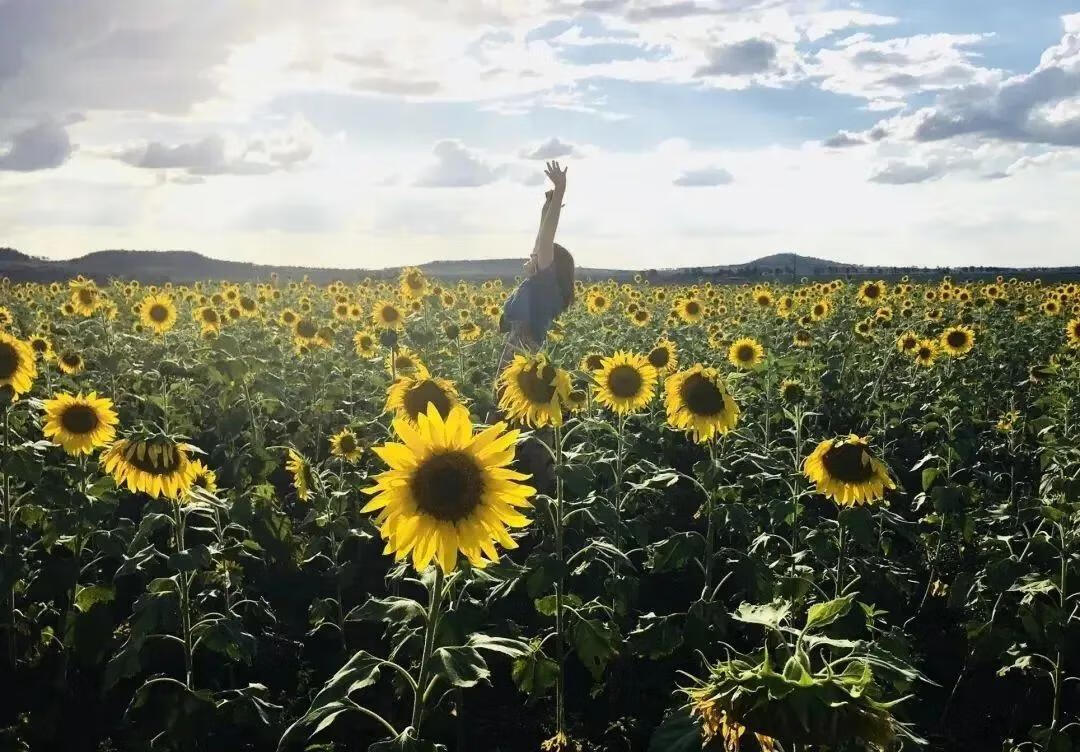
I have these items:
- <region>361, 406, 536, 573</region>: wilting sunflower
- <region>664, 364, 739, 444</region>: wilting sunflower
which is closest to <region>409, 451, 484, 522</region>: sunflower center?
<region>361, 406, 536, 573</region>: wilting sunflower

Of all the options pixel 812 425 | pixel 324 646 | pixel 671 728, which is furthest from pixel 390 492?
pixel 812 425

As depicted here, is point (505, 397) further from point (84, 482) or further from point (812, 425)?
point (812, 425)

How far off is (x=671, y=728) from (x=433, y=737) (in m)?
3.33

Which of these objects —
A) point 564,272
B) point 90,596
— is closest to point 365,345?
point 564,272

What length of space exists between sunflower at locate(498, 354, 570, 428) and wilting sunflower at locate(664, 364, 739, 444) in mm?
1386

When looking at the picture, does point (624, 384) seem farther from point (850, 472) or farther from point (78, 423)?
point (78, 423)

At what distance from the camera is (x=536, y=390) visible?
14.6ft

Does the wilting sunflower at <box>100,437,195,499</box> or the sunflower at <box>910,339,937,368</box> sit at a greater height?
the sunflower at <box>910,339,937,368</box>

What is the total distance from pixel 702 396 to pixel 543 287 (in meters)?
2.77

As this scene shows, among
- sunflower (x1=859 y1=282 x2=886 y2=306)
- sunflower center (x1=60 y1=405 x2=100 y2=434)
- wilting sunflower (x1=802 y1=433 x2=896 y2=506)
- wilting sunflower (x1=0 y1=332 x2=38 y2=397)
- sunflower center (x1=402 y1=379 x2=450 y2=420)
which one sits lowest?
wilting sunflower (x1=802 y1=433 x2=896 y2=506)

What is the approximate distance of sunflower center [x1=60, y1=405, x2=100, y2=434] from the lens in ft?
17.8

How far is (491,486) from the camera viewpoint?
113 inches

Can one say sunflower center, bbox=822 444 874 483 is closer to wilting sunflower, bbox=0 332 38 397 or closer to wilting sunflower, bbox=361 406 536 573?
wilting sunflower, bbox=361 406 536 573

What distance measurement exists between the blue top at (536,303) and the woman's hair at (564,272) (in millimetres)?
44
